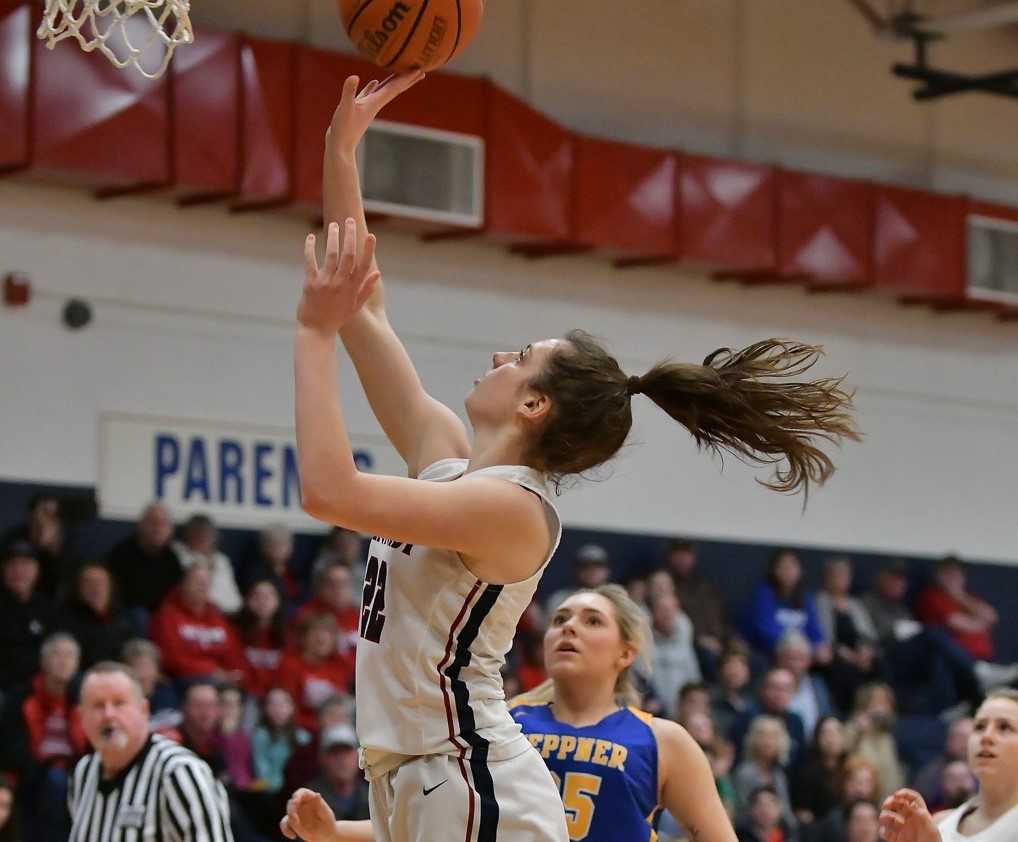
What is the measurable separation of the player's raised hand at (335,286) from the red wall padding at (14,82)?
23.7ft

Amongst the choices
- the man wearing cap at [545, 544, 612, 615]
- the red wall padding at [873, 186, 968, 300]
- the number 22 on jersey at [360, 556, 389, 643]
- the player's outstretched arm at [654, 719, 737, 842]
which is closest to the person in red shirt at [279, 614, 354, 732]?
the man wearing cap at [545, 544, 612, 615]

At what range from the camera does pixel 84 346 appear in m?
10.8

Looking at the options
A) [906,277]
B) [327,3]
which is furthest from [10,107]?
[906,277]

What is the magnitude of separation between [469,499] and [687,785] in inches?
77.3

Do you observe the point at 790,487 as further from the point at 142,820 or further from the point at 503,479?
the point at 142,820

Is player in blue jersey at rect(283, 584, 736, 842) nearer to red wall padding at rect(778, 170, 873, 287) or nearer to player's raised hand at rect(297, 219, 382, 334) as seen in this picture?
player's raised hand at rect(297, 219, 382, 334)

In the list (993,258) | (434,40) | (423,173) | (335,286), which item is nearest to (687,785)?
(434,40)

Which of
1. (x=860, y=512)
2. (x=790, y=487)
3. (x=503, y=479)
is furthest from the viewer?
(x=860, y=512)

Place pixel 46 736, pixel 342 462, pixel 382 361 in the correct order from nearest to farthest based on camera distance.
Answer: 1. pixel 342 462
2. pixel 382 361
3. pixel 46 736

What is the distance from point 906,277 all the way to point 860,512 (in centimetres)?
182

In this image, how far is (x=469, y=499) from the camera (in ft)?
11.1

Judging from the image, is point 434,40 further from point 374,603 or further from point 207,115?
point 207,115

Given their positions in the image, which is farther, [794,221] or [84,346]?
[794,221]

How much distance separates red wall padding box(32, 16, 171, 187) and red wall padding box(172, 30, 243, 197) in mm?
99
